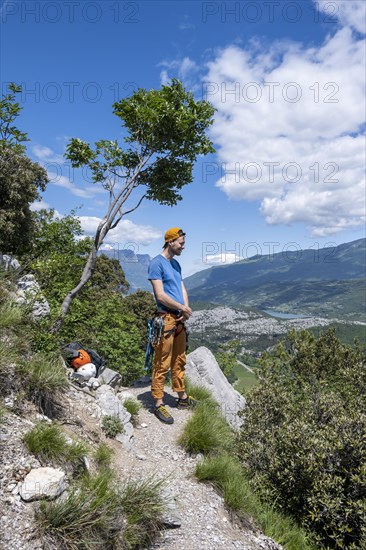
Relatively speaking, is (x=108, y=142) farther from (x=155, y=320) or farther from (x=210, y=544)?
(x=210, y=544)

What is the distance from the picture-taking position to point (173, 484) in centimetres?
530

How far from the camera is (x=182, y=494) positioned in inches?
200

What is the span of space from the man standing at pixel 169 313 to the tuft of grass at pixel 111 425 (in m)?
1.16

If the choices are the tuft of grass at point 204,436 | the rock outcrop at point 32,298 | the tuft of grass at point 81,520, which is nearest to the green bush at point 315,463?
the tuft of grass at point 204,436

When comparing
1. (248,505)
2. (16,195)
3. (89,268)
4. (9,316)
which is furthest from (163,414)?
(16,195)

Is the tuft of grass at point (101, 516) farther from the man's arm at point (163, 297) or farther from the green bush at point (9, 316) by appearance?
the man's arm at point (163, 297)

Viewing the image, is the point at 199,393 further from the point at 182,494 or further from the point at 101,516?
the point at 101,516

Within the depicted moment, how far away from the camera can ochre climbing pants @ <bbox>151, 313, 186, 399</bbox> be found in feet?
23.5

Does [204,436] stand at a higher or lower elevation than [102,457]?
lower

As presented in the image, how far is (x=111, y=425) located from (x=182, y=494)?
6.17 feet

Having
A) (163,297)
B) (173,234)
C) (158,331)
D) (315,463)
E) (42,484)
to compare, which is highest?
(173,234)

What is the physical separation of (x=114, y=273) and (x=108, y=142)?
33653mm

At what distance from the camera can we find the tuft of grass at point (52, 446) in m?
4.15

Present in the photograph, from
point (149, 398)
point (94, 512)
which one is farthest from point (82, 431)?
point (149, 398)
